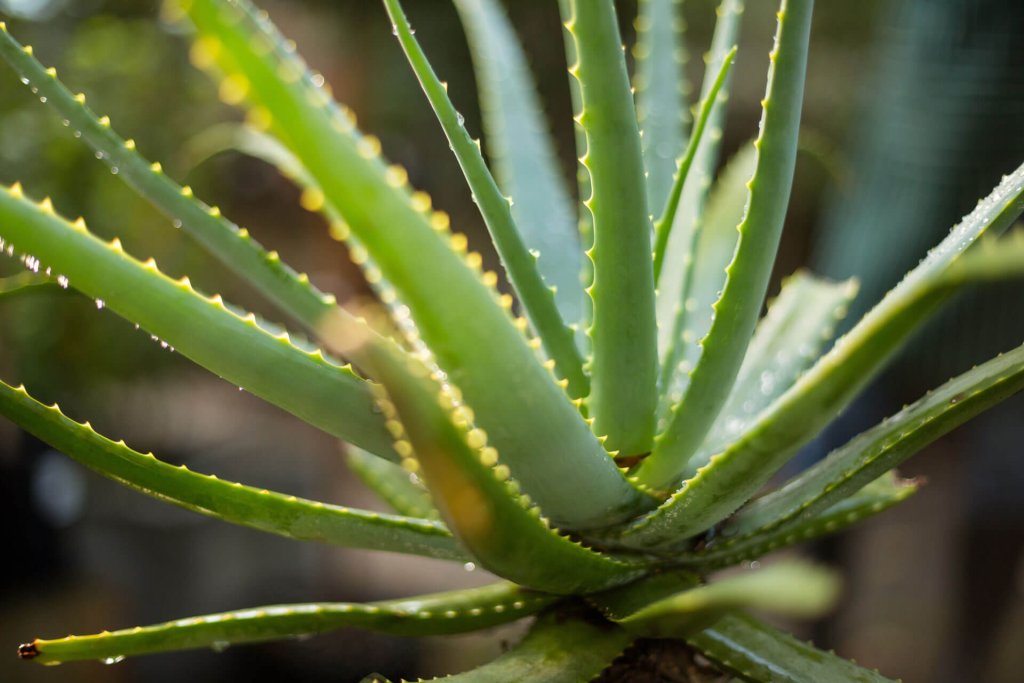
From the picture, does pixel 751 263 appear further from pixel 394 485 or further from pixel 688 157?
pixel 394 485

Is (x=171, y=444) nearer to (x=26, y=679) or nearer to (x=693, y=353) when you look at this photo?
(x=26, y=679)

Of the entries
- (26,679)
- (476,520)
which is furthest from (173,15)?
(26,679)

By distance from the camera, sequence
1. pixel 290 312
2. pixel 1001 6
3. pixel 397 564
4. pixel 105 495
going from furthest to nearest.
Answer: pixel 397 564, pixel 105 495, pixel 1001 6, pixel 290 312

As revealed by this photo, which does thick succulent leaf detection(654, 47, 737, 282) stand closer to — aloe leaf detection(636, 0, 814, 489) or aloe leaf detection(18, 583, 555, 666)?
aloe leaf detection(636, 0, 814, 489)

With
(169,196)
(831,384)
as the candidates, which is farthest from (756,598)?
(169,196)

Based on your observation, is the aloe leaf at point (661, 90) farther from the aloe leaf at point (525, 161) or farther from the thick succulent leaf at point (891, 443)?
the thick succulent leaf at point (891, 443)

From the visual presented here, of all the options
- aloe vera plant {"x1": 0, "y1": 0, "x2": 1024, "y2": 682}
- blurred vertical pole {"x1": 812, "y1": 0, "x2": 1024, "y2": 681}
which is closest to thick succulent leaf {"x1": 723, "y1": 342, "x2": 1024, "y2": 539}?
aloe vera plant {"x1": 0, "y1": 0, "x2": 1024, "y2": 682}
